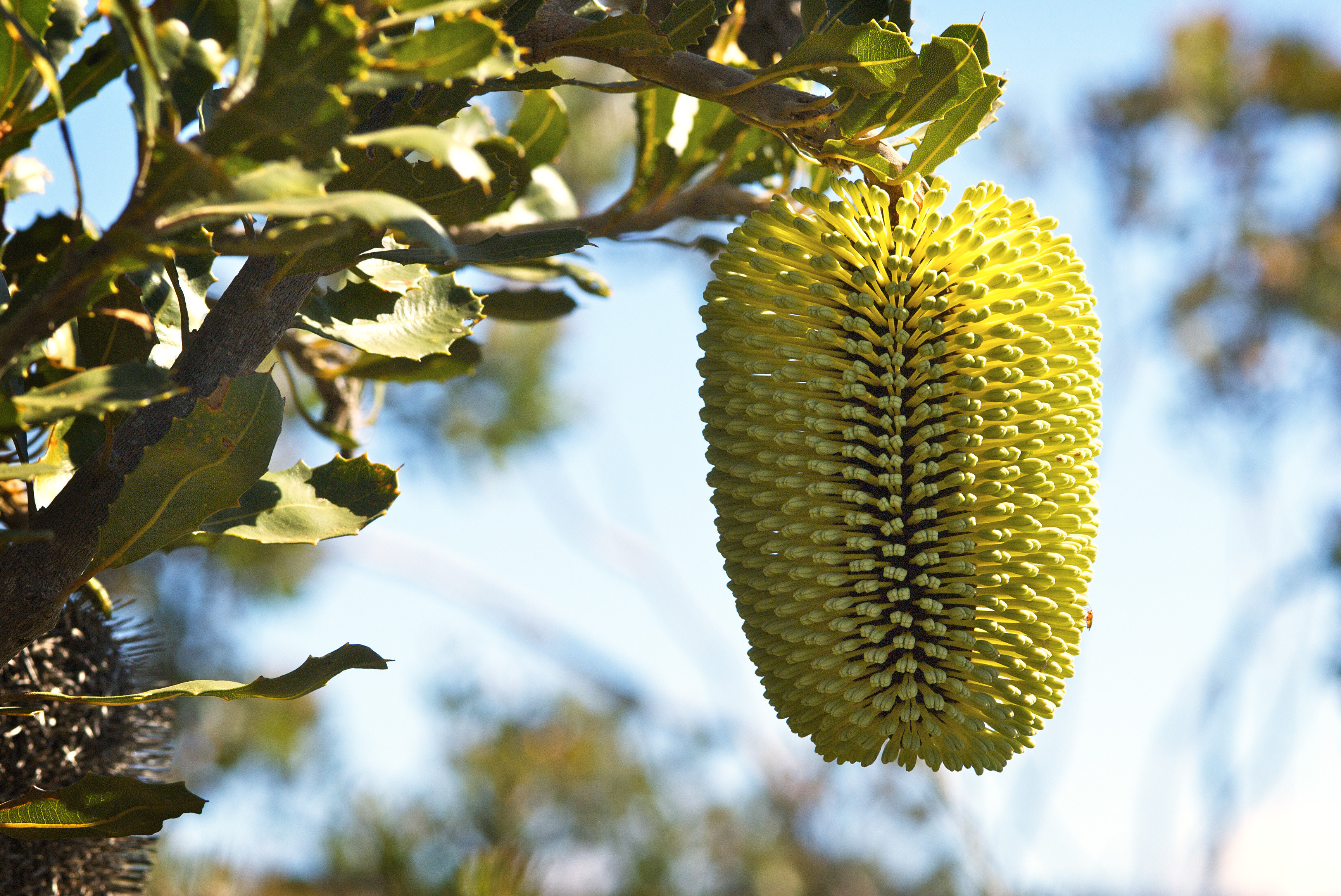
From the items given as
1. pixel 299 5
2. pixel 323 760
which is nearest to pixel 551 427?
pixel 323 760

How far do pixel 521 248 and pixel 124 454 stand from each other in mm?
299

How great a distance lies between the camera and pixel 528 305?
1096mm

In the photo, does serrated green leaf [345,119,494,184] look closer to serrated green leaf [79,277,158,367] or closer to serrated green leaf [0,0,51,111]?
serrated green leaf [0,0,51,111]

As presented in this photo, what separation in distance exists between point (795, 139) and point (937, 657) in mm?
396

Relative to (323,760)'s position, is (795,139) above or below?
above

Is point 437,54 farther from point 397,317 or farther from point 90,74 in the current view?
point 90,74

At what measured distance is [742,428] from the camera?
27.7 inches

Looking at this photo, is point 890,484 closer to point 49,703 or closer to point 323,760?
point 49,703

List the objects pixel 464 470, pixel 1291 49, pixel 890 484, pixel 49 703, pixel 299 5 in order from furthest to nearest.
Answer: pixel 1291 49 < pixel 464 470 < pixel 49 703 < pixel 890 484 < pixel 299 5

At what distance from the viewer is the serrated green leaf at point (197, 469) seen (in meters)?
0.60

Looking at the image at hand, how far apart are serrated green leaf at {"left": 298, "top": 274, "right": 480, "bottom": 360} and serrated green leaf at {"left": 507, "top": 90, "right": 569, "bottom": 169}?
31 centimetres

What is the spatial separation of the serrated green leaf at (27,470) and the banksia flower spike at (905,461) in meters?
0.42

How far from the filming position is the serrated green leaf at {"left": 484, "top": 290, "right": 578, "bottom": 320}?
1.08 m

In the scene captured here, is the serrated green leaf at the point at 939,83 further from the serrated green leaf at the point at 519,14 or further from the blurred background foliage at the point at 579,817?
the blurred background foliage at the point at 579,817
